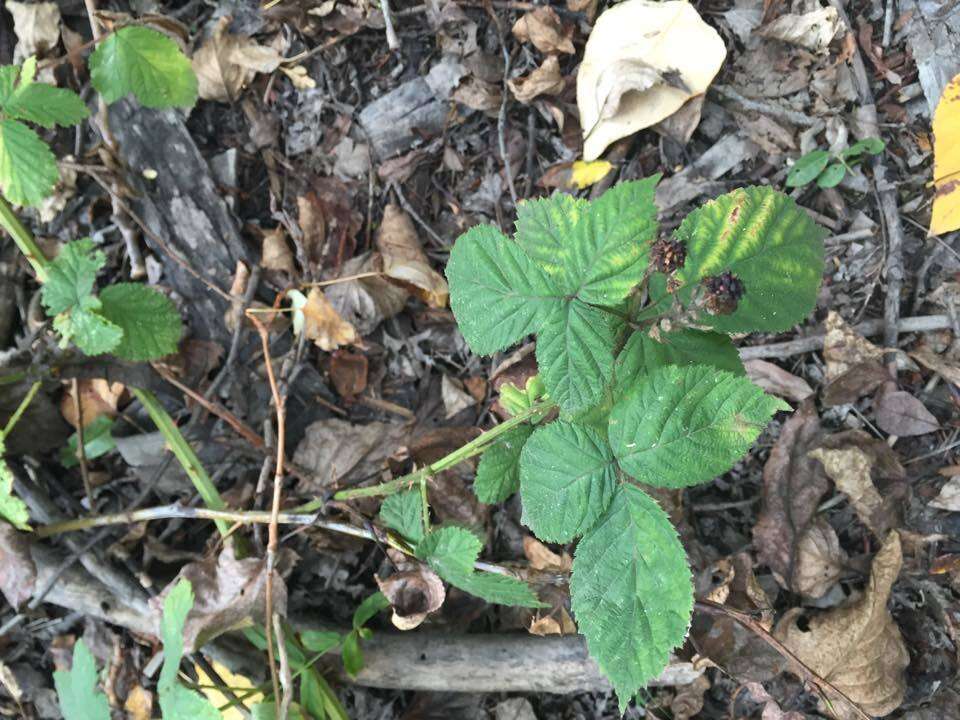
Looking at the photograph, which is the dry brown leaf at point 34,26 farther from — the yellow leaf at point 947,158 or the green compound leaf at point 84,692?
the yellow leaf at point 947,158

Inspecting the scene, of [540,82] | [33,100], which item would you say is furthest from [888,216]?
[33,100]

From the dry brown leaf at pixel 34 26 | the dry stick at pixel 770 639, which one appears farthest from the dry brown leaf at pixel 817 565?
the dry brown leaf at pixel 34 26

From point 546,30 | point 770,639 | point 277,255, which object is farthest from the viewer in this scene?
point 277,255

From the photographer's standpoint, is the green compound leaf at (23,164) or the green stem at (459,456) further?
the green compound leaf at (23,164)

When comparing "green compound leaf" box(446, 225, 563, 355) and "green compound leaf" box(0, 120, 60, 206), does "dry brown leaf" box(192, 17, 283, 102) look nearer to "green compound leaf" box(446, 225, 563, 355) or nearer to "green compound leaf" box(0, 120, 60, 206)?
"green compound leaf" box(0, 120, 60, 206)

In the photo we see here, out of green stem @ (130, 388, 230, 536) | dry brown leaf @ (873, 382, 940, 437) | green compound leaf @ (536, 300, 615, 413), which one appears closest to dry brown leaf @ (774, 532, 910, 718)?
dry brown leaf @ (873, 382, 940, 437)

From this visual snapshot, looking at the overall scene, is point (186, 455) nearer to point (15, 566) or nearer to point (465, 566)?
point (15, 566)
